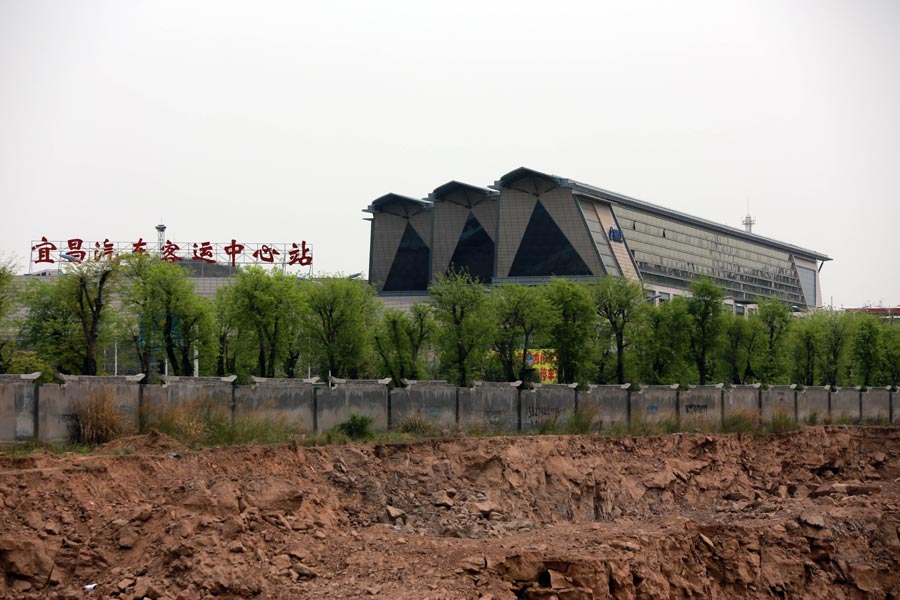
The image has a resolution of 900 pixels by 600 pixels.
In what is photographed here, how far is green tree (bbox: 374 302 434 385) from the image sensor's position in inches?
1815

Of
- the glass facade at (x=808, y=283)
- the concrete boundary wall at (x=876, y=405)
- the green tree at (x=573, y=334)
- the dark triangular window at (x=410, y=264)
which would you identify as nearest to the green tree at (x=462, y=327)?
the green tree at (x=573, y=334)

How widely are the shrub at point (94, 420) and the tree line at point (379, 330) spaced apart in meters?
12.3

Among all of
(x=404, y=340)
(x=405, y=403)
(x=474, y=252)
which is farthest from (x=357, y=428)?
(x=474, y=252)

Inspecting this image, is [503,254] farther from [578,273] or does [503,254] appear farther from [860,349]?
[860,349]

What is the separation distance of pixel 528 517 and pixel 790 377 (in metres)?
33.3

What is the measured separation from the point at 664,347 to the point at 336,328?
1576 cm

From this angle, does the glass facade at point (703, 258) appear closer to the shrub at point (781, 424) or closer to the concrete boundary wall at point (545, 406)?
the shrub at point (781, 424)

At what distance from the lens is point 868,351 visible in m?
53.9

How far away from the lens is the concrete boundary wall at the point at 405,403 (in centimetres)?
2216

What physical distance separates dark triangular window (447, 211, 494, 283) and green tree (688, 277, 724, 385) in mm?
37810

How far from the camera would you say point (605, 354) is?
49.6 metres

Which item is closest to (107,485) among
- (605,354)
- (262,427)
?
(262,427)

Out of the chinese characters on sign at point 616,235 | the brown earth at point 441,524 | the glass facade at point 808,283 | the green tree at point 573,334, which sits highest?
the chinese characters on sign at point 616,235

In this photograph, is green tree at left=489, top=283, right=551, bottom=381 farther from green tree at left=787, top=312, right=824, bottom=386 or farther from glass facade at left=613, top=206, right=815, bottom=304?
glass facade at left=613, top=206, right=815, bottom=304
